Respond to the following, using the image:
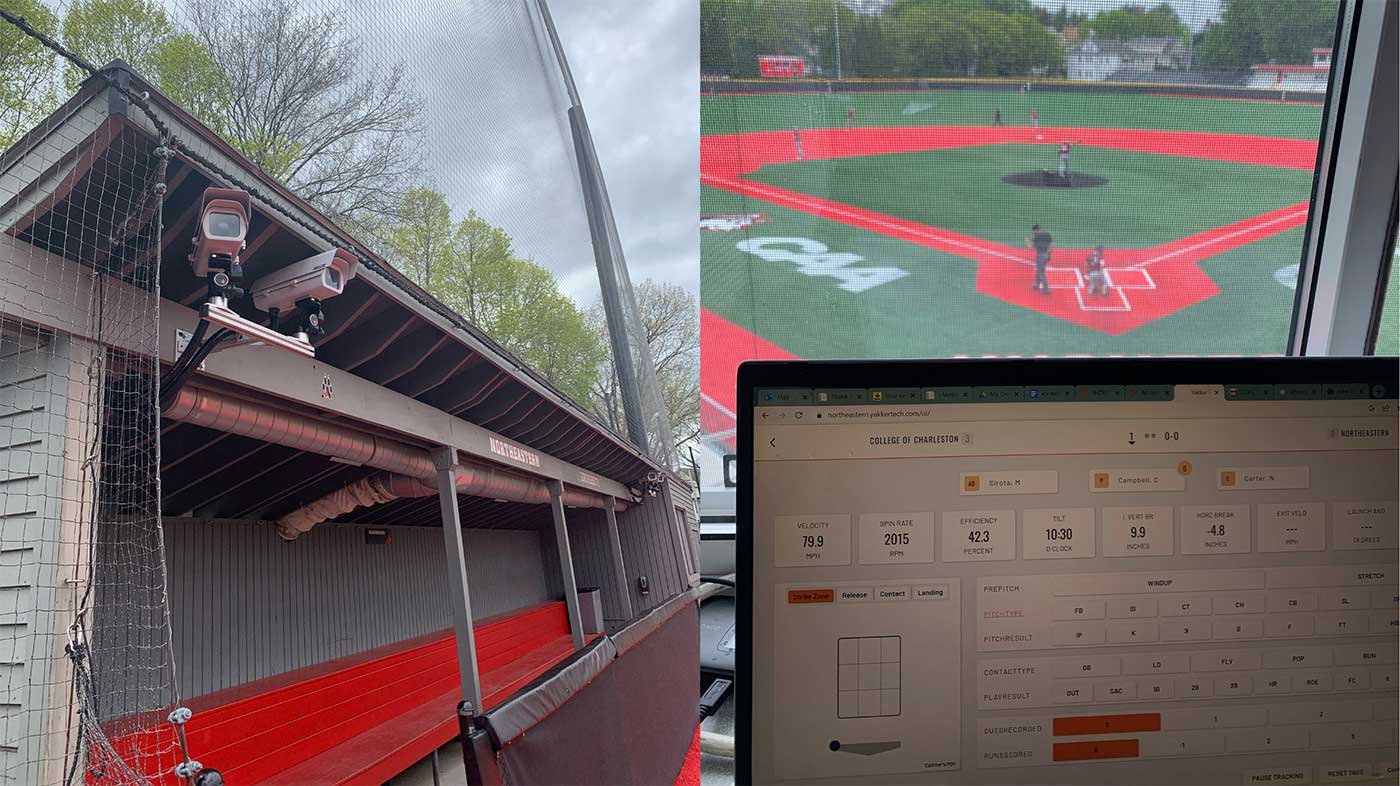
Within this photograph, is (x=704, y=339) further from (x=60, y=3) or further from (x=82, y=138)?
(x=60, y=3)

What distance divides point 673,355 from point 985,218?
0.65 m

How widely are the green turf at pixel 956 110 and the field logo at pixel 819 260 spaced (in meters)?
0.19

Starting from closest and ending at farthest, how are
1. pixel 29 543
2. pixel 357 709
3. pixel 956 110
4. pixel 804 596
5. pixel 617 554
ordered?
pixel 804 596 → pixel 29 543 → pixel 956 110 → pixel 617 554 → pixel 357 709

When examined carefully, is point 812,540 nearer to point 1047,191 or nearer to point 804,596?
point 804,596

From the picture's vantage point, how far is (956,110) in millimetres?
1309

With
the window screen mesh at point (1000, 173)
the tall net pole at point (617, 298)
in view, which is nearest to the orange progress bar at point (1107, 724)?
the window screen mesh at point (1000, 173)

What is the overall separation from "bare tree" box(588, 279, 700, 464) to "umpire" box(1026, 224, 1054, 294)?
61 centimetres

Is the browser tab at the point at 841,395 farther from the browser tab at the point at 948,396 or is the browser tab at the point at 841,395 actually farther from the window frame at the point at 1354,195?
the window frame at the point at 1354,195

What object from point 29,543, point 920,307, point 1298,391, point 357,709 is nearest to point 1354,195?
point 920,307

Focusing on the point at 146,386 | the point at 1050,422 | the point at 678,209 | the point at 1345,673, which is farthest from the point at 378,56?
the point at 1345,673

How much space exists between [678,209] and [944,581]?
4.34ft

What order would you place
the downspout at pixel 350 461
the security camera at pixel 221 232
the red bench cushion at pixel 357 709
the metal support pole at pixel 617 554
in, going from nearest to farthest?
the security camera at pixel 221 232 → the downspout at pixel 350 461 → the metal support pole at pixel 617 554 → the red bench cushion at pixel 357 709

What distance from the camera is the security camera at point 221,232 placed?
1.18 m

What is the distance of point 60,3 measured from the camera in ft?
3.64
